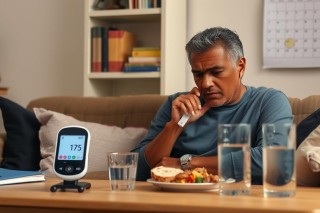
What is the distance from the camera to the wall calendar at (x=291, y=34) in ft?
10.7

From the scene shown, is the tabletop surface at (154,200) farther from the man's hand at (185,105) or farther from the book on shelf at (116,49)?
the book on shelf at (116,49)

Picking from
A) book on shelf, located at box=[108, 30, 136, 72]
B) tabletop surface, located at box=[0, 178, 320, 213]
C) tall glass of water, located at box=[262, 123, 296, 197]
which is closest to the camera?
tabletop surface, located at box=[0, 178, 320, 213]

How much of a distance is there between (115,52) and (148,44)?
0.26 metres

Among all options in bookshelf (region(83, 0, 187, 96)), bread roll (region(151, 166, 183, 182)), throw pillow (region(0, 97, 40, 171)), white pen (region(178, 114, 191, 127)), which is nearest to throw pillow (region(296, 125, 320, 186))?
bread roll (region(151, 166, 183, 182))

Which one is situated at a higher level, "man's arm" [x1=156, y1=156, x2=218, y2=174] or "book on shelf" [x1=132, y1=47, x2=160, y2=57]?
"book on shelf" [x1=132, y1=47, x2=160, y2=57]

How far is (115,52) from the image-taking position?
3520mm

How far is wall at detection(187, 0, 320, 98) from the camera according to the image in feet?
10.8

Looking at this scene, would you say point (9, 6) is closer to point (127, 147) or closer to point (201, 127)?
point (127, 147)

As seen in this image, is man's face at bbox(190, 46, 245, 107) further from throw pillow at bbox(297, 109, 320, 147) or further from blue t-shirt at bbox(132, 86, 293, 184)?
throw pillow at bbox(297, 109, 320, 147)

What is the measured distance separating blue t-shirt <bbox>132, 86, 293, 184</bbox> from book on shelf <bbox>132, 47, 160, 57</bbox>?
96 cm

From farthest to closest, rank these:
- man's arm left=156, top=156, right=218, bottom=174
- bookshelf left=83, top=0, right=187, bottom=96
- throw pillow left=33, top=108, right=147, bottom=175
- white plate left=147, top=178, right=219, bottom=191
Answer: bookshelf left=83, top=0, right=187, bottom=96
throw pillow left=33, top=108, right=147, bottom=175
man's arm left=156, top=156, right=218, bottom=174
white plate left=147, top=178, right=219, bottom=191

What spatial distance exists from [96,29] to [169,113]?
45.4 inches

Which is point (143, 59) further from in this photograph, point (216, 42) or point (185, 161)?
point (185, 161)

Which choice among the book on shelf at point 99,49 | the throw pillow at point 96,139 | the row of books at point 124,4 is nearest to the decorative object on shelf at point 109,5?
the row of books at point 124,4
